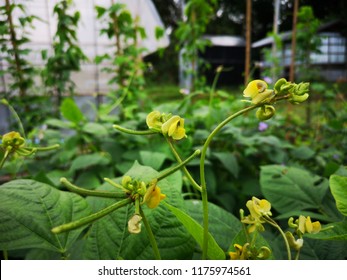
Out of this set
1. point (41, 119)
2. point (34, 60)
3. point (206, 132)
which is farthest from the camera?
point (34, 60)

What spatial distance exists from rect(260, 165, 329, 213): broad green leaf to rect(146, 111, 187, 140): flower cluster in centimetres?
26

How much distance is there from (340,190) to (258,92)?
0.13 m

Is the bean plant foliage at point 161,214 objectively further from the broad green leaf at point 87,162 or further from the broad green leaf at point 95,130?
the broad green leaf at point 95,130

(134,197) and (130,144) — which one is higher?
(134,197)

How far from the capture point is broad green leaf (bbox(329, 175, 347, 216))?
0.26 m

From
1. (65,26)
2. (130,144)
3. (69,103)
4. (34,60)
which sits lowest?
Result: (130,144)

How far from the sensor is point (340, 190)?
27 centimetres

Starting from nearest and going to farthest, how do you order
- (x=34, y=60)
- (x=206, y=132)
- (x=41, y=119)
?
(x=206, y=132) < (x=41, y=119) < (x=34, y=60)

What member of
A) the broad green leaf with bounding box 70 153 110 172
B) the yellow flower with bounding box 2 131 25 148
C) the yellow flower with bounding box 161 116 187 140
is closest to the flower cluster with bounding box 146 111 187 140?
the yellow flower with bounding box 161 116 187 140

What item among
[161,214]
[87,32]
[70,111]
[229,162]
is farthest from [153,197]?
[87,32]

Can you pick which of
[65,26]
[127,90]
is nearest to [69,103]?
[127,90]

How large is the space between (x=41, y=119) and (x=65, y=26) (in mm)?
332

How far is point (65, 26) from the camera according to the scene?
1.11 metres
